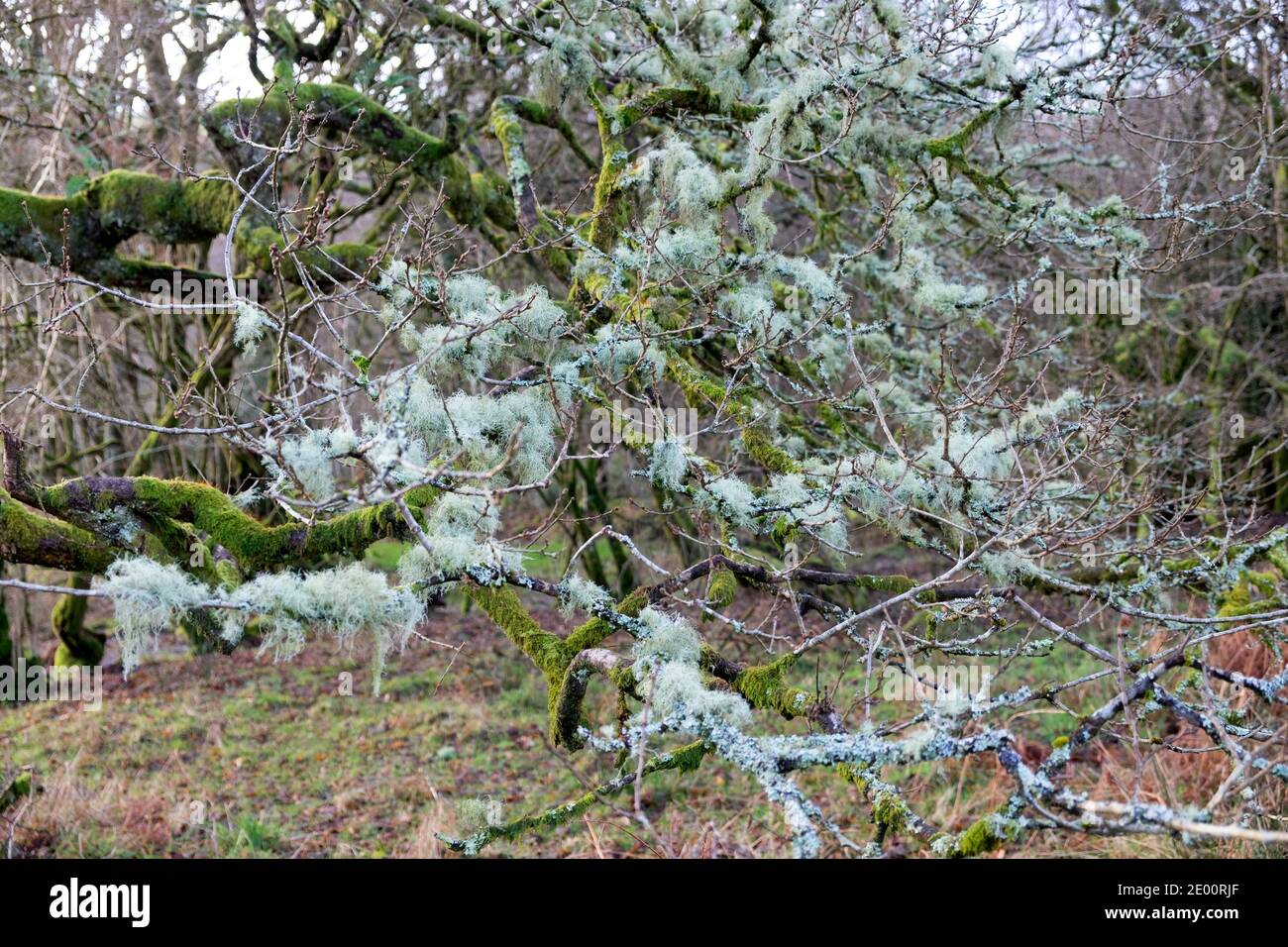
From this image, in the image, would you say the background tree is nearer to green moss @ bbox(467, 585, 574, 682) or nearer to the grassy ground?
green moss @ bbox(467, 585, 574, 682)

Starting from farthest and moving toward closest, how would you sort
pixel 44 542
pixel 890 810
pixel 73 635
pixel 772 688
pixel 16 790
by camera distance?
pixel 73 635
pixel 16 790
pixel 44 542
pixel 772 688
pixel 890 810

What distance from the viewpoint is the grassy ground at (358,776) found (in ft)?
18.5

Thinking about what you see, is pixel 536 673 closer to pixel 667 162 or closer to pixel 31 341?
pixel 31 341

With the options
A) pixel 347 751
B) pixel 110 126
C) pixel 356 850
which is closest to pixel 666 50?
pixel 356 850

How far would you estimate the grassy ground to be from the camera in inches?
222

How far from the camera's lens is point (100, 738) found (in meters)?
7.54

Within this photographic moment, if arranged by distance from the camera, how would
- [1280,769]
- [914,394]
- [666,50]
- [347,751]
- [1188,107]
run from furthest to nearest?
1. [1188,107]
2. [347,751]
3. [914,394]
4. [666,50]
5. [1280,769]

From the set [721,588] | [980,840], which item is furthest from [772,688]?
[980,840]

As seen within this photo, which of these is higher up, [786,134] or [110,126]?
[110,126]

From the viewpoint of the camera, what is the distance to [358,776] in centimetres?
689

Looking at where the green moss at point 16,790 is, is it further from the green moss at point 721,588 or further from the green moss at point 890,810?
the green moss at point 890,810

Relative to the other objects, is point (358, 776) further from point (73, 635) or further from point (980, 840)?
point (980, 840)

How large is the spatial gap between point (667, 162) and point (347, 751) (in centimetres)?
521
